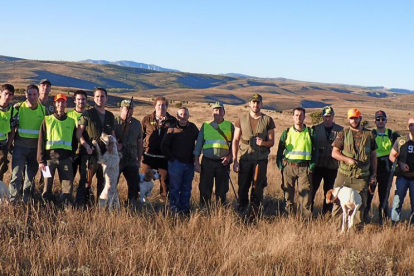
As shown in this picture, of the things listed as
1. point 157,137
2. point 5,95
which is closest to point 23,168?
point 5,95

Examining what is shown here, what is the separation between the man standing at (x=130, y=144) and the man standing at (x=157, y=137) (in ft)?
1.87

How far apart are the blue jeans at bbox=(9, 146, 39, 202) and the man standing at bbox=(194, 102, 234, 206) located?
2732 mm

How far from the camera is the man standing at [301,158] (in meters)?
6.88

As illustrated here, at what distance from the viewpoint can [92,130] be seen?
6566 mm

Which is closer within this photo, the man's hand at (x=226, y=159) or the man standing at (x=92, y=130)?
the man standing at (x=92, y=130)

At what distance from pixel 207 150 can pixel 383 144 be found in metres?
3.30

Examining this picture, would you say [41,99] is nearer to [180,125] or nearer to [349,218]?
[180,125]

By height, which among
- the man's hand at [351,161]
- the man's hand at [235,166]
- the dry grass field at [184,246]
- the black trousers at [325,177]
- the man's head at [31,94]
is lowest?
the dry grass field at [184,246]

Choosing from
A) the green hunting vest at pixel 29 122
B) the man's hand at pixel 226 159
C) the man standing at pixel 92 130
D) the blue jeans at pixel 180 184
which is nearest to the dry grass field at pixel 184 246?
the blue jeans at pixel 180 184

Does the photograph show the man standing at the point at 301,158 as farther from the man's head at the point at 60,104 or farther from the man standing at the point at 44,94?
the man standing at the point at 44,94

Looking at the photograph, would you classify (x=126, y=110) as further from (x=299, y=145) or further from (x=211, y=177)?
(x=299, y=145)

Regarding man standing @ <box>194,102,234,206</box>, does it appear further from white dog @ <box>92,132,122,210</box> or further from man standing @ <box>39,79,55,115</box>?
man standing @ <box>39,79,55,115</box>

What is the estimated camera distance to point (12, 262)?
416cm

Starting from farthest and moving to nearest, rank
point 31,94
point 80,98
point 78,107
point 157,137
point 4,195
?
1. point 157,137
2. point 78,107
3. point 80,98
4. point 31,94
5. point 4,195
